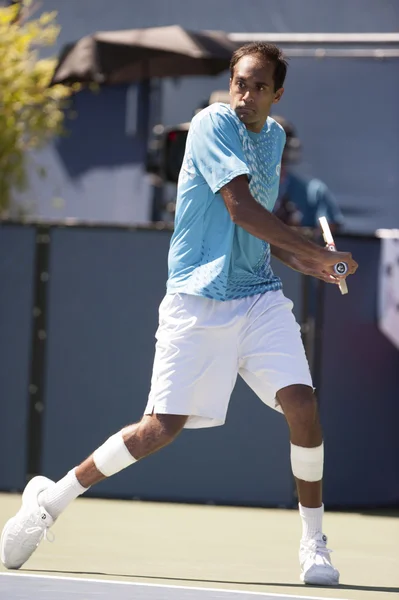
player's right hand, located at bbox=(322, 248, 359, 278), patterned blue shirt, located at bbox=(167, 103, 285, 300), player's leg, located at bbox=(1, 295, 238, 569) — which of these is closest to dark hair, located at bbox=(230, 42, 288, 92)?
patterned blue shirt, located at bbox=(167, 103, 285, 300)

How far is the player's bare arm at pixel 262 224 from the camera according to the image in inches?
195

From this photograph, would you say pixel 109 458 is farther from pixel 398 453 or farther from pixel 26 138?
pixel 26 138

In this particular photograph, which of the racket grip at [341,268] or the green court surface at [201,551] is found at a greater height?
the racket grip at [341,268]

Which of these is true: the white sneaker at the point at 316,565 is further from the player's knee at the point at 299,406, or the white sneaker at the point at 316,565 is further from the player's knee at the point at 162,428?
the player's knee at the point at 162,428

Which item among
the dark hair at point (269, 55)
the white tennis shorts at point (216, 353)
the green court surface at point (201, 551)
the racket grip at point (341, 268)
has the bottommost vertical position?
the green court surface at point (201, 551)

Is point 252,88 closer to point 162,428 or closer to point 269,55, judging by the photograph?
point 269,55

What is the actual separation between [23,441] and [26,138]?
4.44 metres

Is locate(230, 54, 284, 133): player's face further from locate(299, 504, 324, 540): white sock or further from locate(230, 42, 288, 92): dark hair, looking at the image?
locate(299, 504, 324, 540): white sock

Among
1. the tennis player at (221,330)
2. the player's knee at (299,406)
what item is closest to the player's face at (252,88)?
the tennis player at (221,330)

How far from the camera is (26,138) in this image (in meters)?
11.5

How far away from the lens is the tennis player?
5145 millimetres

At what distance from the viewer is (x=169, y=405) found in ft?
16.9

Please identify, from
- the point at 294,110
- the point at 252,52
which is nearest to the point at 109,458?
the point at 252,52

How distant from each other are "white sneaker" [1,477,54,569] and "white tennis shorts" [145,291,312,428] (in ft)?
1.83
